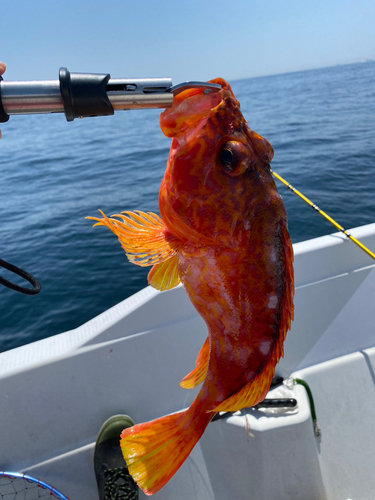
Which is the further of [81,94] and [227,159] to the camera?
[227,159]

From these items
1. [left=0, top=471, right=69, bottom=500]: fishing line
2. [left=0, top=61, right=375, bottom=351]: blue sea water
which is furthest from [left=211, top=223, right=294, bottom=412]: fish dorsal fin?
[left=0, top=61, right=375, bottom=351]: blue sea water

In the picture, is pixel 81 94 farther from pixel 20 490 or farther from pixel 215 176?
pixel 20 490

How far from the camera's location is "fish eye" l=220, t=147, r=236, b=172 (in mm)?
1230

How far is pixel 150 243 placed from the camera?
132cm

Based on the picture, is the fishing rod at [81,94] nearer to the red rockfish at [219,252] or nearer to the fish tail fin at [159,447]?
the red rockfish at [219,252]

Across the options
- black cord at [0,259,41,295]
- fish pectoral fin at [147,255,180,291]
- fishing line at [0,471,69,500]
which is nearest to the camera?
black cord at [0,259,41,295]

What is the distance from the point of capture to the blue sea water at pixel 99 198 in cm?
589

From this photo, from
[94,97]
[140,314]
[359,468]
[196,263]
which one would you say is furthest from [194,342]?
[94,97]

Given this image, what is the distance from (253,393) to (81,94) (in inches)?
42.6

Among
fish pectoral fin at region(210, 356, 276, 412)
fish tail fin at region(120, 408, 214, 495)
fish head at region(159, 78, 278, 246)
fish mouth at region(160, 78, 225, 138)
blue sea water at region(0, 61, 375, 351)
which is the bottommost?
blue sea water at region(0, 61, 375, 351)

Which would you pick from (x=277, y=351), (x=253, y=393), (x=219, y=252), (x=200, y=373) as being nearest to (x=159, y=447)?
(x=200, y=373)

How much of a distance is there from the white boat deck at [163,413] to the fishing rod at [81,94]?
230 centimetres

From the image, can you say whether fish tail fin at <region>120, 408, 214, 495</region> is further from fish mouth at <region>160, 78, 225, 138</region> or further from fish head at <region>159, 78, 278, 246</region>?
fish mouth at <region>160, 78, 225, 138</region>

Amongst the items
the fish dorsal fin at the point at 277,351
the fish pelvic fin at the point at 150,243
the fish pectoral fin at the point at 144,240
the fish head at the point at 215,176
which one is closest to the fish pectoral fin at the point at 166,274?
the fish pelvic fin at the point at 150,243
